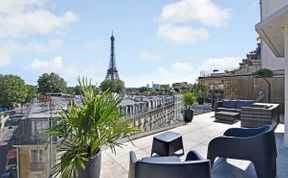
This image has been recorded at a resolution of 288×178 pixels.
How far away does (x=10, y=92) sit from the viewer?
94.5 feet

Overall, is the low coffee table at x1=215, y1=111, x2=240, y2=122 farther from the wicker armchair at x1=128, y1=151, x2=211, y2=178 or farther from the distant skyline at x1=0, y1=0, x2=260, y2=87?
the wicker armchair at x1=128, y1=151, x2=211, y2=178

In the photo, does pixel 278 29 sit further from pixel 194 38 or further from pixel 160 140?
pixel 194 38

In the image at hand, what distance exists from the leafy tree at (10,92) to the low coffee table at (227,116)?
97.0ft

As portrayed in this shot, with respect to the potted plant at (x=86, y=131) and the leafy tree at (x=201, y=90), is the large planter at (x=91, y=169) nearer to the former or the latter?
the potted plant at (x=86, y=131)

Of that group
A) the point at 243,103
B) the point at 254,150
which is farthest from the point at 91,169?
the point at 243,103

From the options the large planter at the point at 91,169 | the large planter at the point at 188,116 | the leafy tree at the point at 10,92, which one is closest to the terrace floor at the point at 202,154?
the large planter at the point at 91,169

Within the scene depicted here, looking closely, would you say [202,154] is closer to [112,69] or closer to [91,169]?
[91,169]

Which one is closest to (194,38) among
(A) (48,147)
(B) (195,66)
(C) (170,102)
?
(C) (170,102)

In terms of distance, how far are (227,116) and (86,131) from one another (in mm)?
6248

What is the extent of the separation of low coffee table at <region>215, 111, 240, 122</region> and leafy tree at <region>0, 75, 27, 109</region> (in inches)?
1164

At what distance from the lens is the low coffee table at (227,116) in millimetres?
7520

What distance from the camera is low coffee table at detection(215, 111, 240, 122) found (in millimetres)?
7520

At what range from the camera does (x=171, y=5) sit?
31.1 ft

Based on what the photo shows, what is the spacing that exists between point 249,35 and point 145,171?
16.1 meters
